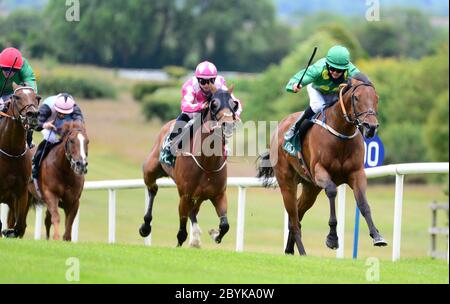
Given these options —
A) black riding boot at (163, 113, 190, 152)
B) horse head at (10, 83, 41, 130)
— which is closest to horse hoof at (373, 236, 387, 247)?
black riding boot at (163, 113, 190, 152)

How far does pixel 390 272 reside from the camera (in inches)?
388

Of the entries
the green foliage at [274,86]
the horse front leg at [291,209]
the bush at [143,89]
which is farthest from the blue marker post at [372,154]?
the bush at [143,89]

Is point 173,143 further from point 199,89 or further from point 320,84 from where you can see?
point 320,84

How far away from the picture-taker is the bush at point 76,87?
213ft

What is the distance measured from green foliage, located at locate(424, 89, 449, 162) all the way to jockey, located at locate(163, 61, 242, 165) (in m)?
42.8

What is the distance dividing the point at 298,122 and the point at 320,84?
47 cm

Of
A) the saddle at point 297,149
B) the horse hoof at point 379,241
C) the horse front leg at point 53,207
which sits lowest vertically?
the horse hoof at point 379,241

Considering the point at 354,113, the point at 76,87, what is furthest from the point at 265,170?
the point at 76,87

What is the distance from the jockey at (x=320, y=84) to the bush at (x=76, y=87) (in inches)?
2055

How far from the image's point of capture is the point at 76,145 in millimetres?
12531

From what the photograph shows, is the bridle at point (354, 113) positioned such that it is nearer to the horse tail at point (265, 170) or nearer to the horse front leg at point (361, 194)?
the horse front leg at point (361, 194)

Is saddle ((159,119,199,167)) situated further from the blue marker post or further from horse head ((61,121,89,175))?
the blue marker post
